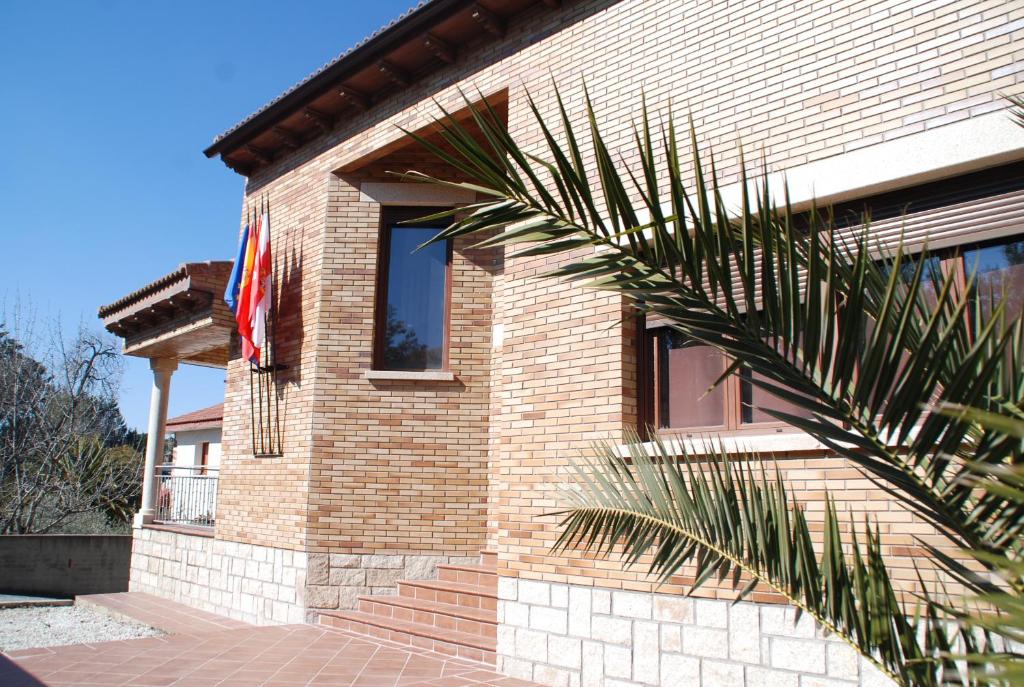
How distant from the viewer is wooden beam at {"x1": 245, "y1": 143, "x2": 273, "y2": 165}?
1068 cm

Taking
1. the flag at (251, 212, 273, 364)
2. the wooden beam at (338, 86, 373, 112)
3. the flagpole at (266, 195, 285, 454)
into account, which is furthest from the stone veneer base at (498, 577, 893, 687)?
the wooden beam at (338, 86, 373, 112)

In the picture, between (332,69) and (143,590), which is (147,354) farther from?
(332,69)

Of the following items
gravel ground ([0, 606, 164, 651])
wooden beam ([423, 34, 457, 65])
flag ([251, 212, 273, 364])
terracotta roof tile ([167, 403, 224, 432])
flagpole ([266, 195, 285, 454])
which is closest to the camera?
wooden beam ([423, 34, 457, 65])

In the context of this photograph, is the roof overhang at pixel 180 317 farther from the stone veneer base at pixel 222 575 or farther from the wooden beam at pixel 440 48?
the wooden beam at pixel 440 48

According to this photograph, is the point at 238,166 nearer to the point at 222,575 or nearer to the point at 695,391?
the point at 222,575

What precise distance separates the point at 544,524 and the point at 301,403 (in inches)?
154

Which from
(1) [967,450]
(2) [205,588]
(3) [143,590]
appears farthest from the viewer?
(3) [143,590]

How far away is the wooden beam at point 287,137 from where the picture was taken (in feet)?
33.7

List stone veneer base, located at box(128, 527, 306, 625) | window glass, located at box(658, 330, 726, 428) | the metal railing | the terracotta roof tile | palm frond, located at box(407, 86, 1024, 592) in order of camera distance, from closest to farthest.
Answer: palm frond, located at box(407, 86, 1024, 592)
window glass, located at box(658, 330, 726, 428)
stone veneer base, located at box(128, 527, 306, 625)
the metal railing
the terracotta roof tile

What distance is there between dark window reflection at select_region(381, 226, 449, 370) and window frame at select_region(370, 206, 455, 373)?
0.03m

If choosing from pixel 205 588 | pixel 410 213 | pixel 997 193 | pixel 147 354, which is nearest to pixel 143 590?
pixel 205 588

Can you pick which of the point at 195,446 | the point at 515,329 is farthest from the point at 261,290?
the point at 195,446

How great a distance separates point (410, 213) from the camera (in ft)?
31.6

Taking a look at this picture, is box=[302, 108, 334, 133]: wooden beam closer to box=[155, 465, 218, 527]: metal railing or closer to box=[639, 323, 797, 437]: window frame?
box=[639, 323, 797, 437]: window frame
